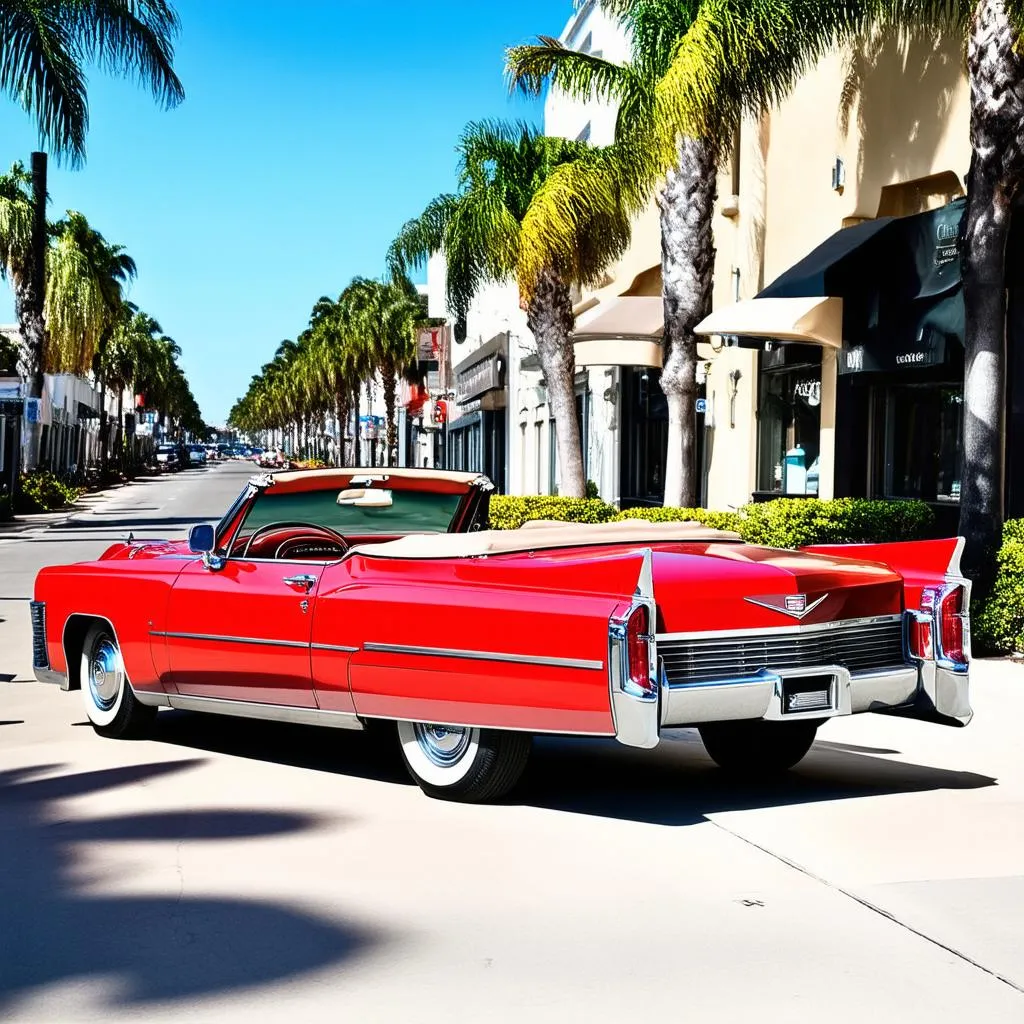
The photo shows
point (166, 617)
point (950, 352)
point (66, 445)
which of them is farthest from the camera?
point (66, 445)

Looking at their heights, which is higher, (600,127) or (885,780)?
(600,127)

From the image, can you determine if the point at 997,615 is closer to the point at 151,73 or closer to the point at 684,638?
the point at 684,638

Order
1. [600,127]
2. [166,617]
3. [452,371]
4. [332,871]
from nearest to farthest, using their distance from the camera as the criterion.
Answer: [332,871] → [166,617] → [600,127] → [452,371]

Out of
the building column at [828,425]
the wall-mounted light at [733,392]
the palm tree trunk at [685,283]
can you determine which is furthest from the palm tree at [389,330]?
the building column at [828,425]

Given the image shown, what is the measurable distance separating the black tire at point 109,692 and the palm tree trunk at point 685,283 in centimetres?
1476

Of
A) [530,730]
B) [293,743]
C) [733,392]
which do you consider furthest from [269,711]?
[733,392]

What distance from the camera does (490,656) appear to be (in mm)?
6570

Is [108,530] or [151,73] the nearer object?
[151,73]

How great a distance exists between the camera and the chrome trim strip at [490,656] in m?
6.31

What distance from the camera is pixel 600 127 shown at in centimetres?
4038

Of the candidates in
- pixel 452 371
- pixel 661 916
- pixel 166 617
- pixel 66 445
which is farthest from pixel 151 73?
pixel 66 445

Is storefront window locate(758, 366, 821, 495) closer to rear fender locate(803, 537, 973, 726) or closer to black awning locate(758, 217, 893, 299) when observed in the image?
black awning locate(758, 217, 893, 299)

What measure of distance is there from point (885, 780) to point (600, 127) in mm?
34326

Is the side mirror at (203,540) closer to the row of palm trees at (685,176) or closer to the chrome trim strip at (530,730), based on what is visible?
the chrome trim strip at (530,730)
